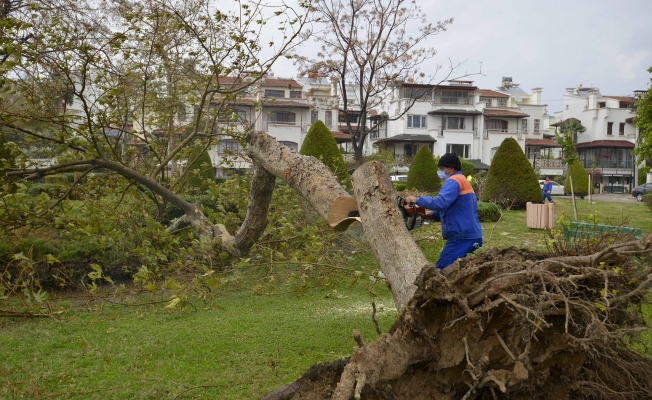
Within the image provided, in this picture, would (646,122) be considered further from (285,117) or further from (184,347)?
(285,117)

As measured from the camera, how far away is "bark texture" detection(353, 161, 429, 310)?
3.69 metres

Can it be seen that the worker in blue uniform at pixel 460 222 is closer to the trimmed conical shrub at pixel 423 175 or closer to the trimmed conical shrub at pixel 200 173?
the trimmed conical shrub at pixel 200 173

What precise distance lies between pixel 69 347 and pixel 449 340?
514 centimetres

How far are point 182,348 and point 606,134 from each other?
208ft

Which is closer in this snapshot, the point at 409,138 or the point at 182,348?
the point at 182,348

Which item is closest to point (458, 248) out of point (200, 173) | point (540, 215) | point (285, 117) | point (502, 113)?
point (540, 215)

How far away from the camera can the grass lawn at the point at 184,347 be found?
16.9ft

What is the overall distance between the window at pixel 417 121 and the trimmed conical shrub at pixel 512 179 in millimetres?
29516

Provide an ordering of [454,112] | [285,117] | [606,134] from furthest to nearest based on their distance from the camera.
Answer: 1. [606,134]
2. [454,112]
3. [285,117]

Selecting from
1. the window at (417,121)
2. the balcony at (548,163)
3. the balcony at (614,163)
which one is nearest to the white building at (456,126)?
the window at (417,121)

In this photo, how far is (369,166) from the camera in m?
4.12

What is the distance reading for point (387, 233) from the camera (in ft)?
12.7

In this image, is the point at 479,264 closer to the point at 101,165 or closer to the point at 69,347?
the point at 101,165

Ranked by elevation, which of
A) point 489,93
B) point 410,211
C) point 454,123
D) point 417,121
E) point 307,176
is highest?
point 489,93
